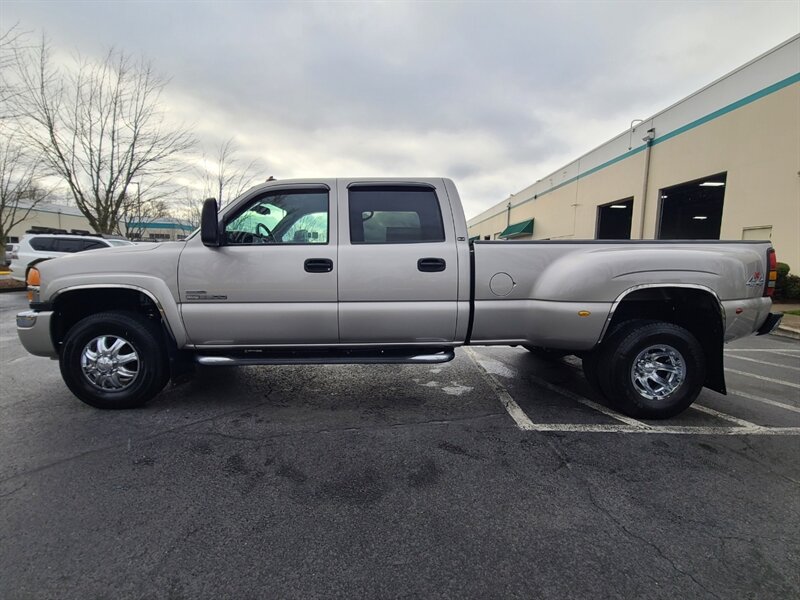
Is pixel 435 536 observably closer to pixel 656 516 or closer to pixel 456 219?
pixel 656 516

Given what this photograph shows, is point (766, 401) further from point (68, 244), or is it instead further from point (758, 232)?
point (68, 244)

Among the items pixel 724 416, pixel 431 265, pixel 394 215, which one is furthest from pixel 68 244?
pixel 724 416

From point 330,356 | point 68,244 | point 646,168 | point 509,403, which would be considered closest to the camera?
point 330,356

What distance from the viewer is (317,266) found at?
11.9 ft

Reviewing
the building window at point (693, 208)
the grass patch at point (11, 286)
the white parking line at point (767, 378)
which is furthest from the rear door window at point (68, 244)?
the building window at point (693, 208)

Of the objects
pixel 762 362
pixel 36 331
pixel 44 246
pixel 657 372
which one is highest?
pixel 44 246

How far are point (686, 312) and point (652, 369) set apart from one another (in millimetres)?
702

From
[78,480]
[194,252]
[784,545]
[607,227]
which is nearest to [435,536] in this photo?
[784,545]

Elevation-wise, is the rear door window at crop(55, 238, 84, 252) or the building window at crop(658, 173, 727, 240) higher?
the building window at crop(658, 173, 727, 240)

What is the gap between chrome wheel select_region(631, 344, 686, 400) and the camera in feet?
12.1

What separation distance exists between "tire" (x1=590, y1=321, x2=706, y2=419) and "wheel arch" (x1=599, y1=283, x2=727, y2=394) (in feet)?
0.53

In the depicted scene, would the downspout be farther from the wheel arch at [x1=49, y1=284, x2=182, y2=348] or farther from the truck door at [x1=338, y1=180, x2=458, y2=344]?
the wheel arch at [x1=49, y1=284, x2=182, y2=348]

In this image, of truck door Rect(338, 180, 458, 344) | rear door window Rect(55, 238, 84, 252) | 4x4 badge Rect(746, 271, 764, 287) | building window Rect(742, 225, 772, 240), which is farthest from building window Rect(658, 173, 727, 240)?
rear door window Rect(55, 238, 84, 252)

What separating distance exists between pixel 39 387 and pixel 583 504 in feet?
17.6
